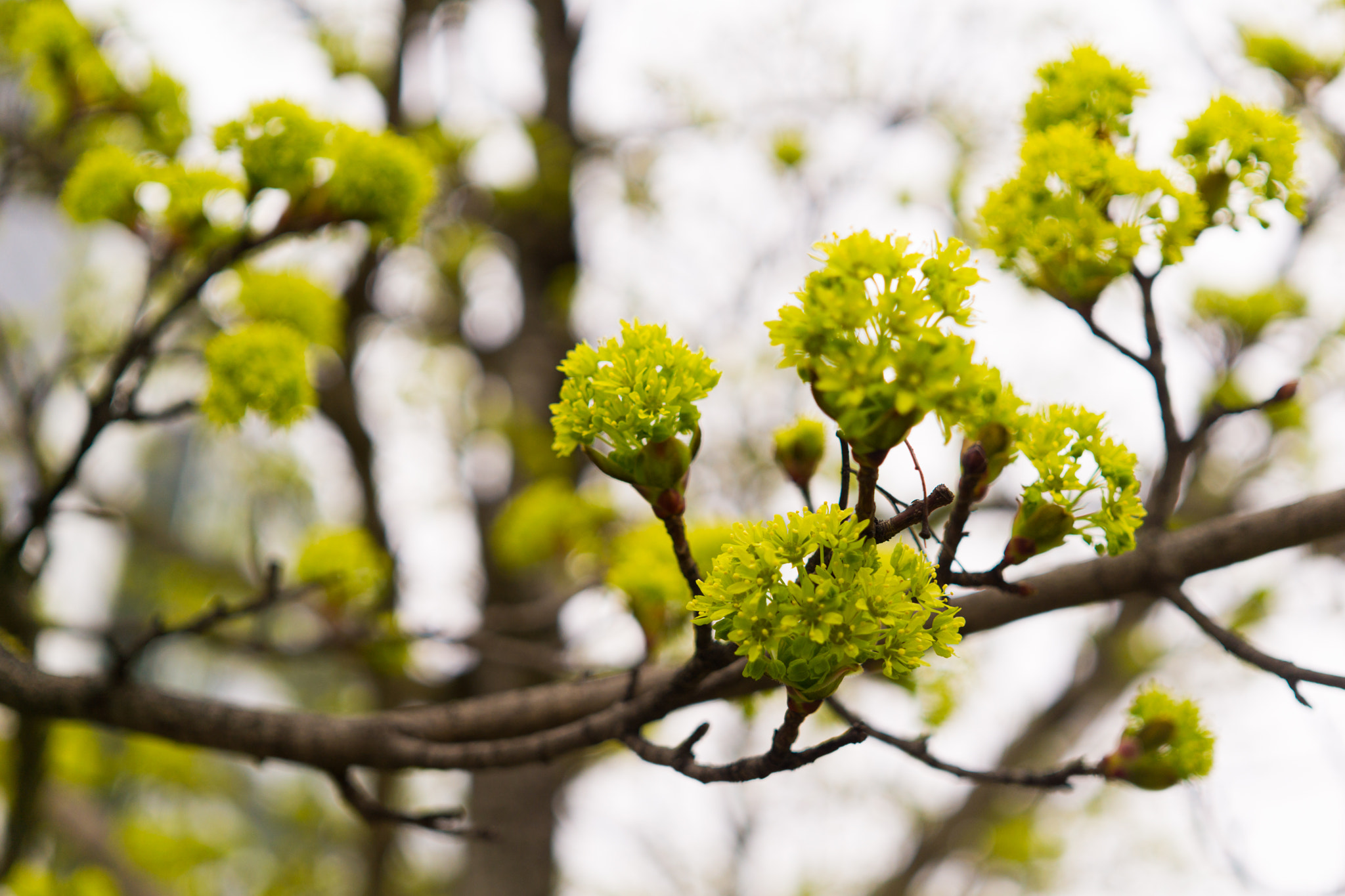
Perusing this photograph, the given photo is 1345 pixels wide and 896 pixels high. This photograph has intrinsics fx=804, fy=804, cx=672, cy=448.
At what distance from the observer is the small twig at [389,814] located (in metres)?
1.32

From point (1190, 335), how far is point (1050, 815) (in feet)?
16.4

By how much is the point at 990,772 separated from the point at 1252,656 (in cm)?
38

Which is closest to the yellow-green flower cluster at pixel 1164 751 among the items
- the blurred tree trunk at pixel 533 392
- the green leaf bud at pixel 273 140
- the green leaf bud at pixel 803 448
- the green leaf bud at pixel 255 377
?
the green leaf bud at pixel 803 448

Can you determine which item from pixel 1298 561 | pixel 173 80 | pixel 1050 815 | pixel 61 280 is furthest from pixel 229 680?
pixel 1298 561

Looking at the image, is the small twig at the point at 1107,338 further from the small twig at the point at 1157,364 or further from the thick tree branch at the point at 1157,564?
the thick tree branch at the point at 1157,564

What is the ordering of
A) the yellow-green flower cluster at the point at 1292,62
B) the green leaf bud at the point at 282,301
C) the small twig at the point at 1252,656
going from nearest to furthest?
the small twig at the point at 1252,656 < the green leaf bud at the point at 282,301 < the yellow-green flower cluster at the point at 1292,62

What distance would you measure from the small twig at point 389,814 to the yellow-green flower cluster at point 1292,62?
2673mm

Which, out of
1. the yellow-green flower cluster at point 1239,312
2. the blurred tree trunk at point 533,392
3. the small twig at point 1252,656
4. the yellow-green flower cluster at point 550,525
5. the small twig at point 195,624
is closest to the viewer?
the small twig at point 1252,656

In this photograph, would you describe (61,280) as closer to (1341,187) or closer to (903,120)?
(903,120)

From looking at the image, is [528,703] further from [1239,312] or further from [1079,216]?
[1239,312]

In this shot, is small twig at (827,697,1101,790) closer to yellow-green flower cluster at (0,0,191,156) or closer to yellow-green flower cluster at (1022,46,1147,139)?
yellow-green flower cluster at (1022,46,1147,139)

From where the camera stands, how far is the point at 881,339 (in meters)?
0.66

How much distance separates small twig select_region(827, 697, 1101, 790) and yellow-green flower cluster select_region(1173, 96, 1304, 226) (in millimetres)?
809

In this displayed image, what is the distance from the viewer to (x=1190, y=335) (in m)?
2.58
